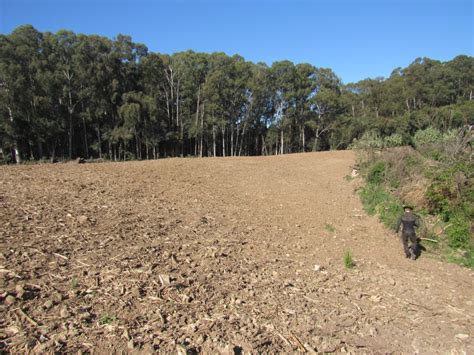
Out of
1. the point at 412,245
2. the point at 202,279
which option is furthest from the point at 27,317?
the point at 412,245

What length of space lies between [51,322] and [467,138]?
1181 cm

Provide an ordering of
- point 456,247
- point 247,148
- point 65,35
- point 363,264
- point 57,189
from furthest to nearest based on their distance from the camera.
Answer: point 247,148 → point 65,35 → point 57,189 → point 456,247 → point 363,264

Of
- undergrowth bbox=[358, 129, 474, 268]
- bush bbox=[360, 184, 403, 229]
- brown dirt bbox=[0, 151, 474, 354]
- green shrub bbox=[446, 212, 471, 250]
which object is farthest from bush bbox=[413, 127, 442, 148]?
brown dirt bbox=[0, 151, 474, 354]

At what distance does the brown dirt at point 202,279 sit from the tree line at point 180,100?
13.6 meters

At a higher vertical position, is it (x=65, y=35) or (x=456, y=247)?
(x=65, y=35)

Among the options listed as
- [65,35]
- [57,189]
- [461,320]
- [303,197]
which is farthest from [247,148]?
[461,320]

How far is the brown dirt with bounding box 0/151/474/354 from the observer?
334cm

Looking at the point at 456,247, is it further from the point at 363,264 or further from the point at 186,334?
the point at 186,334

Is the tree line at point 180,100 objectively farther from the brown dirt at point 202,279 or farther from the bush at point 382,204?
the brown dirt at point 202,279

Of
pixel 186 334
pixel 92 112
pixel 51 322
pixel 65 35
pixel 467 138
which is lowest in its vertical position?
pixel 186 334

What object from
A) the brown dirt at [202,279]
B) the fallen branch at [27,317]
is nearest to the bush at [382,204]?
the brown dirt at [202,279]

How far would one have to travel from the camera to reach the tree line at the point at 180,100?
25.3 metres

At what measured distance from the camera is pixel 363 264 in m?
6.45

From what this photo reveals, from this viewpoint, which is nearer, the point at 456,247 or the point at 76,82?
the point at 456,247
